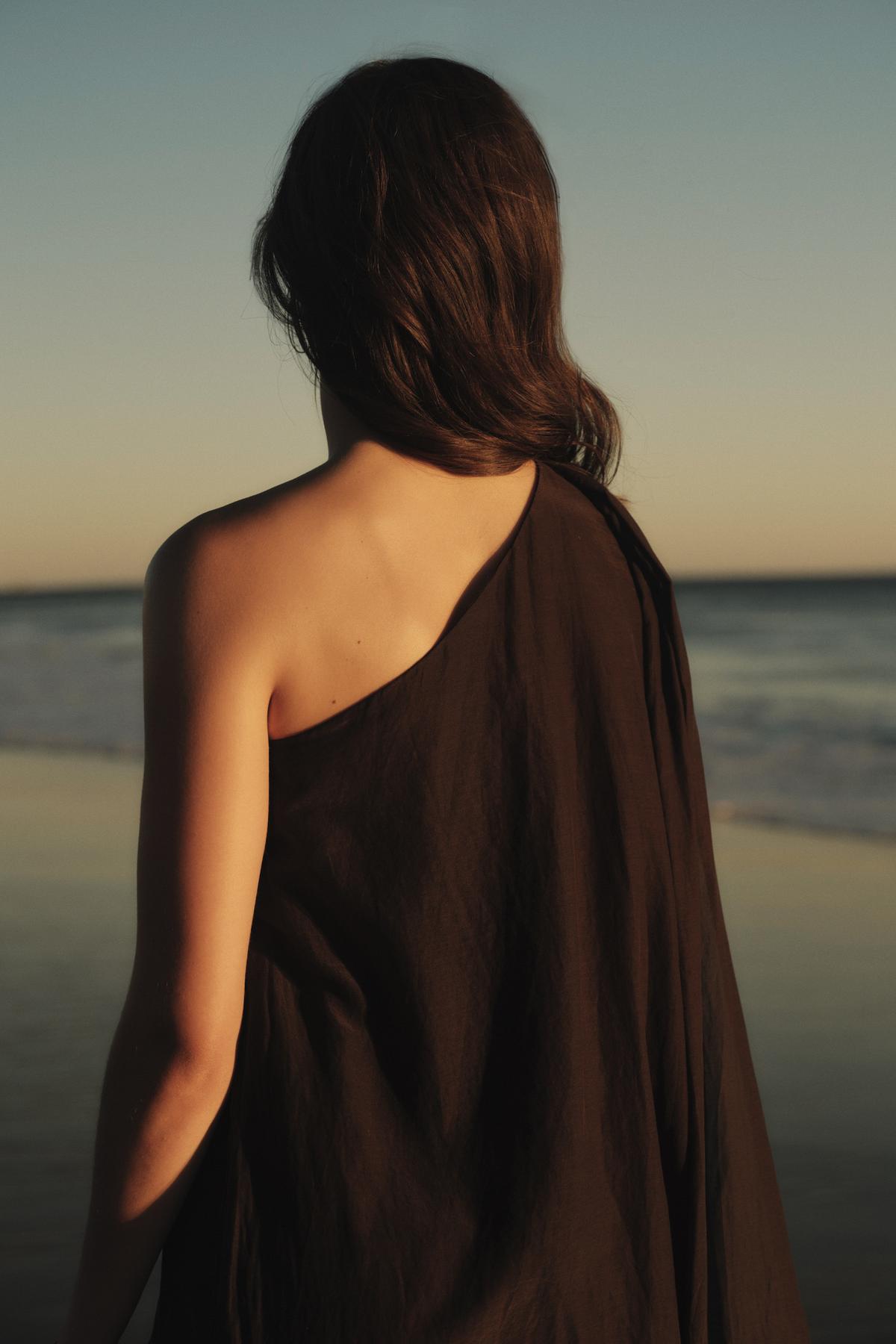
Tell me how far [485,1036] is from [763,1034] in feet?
10.6

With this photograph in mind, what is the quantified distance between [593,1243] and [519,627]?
1.85 ft

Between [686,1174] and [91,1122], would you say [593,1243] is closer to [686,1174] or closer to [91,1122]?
[686,1174]

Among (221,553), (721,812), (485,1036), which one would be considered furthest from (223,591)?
(721,812)

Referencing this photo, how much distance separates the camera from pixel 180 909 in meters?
1.08

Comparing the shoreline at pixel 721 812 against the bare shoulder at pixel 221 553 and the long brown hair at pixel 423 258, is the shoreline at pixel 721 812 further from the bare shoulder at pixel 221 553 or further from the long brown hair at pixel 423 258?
the bare shoulder at pixel 221 553

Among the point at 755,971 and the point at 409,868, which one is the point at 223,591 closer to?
the point at 409,868

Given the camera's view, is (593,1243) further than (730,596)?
No

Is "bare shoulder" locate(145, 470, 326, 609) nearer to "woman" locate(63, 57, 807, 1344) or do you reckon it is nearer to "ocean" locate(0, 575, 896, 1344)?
"woman" locate(63, 57, 807, 1344)

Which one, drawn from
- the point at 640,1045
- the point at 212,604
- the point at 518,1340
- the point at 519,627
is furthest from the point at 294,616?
the point at 518,1340

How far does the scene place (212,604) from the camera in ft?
3.39

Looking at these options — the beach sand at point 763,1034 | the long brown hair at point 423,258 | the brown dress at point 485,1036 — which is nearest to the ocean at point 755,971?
the beach sand at point 763,1034

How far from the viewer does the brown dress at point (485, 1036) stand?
1091mm

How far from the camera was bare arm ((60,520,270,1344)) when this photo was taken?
1040mm

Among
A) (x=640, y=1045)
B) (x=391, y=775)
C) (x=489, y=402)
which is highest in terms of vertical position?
(x=489, y=402)
